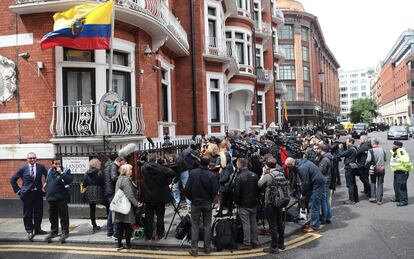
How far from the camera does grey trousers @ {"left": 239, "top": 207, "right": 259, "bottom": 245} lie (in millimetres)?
6559

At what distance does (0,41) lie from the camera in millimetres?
9828

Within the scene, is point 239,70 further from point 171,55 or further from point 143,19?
point 143,19

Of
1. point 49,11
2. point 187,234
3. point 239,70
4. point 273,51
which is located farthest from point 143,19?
point 273,51

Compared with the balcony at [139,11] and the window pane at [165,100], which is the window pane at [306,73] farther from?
the balcony at [139,11]

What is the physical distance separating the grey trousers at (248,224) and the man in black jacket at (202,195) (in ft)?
2.07

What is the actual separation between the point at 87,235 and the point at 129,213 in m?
1.60

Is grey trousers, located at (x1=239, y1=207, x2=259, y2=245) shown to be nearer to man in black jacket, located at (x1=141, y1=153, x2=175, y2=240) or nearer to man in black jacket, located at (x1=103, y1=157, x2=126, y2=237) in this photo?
man in black jacket, located at (x1=141, y1=153, x2=175, y2=240)

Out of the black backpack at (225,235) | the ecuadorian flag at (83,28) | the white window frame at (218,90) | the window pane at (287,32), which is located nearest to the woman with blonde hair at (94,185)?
the black backpack at (225,235)

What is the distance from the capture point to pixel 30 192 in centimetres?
781

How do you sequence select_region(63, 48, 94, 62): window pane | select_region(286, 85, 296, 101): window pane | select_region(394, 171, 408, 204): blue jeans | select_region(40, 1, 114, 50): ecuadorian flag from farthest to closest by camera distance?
1. select_region(286, 85, 296, 101): window pane
2. select_region(63, 48, 94, 62): window pane
3. select_region(394, 171, 408, 204): blue jeans
4. select_region(40, 1, 114, 50): ecuadorian flag

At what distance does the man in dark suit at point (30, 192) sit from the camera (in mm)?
7742

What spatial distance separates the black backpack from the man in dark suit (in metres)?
4.03

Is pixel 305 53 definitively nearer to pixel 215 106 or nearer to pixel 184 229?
pixel 215 106

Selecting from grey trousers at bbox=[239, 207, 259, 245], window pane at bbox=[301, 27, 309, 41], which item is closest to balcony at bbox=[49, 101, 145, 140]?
grey trousers at bbox=[239, 207, 259, 245]
